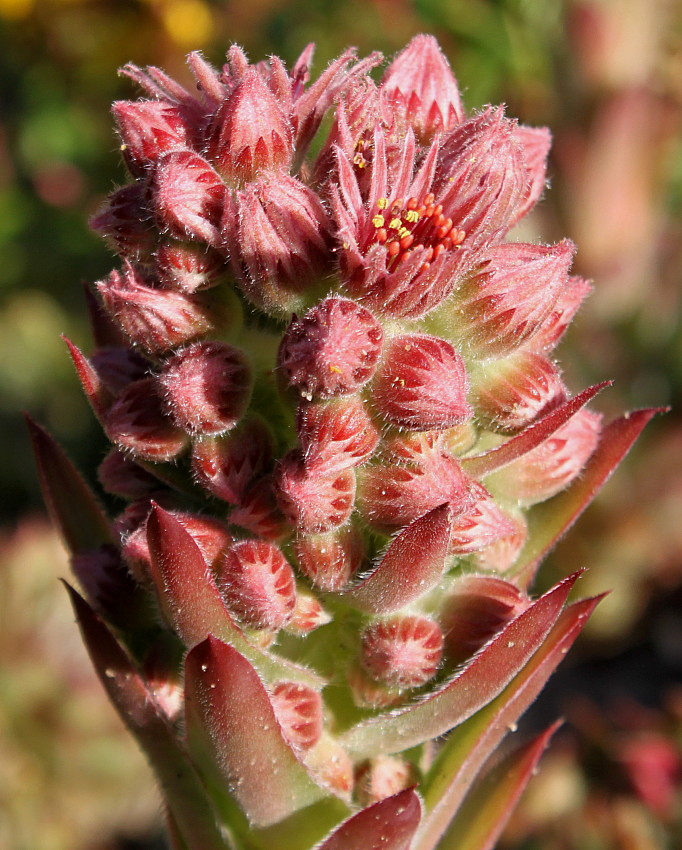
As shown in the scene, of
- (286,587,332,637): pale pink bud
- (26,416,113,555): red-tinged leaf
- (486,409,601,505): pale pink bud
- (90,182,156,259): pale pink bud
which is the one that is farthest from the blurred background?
(90,182,156,259): pale pink bud

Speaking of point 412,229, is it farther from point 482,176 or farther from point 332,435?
point 332,435

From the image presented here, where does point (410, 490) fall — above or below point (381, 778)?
above

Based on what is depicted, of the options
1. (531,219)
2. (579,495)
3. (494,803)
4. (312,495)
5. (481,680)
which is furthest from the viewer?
(531,219)

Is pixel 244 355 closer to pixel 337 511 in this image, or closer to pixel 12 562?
pixel 337 511

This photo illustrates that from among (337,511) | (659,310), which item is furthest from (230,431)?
(659,310)

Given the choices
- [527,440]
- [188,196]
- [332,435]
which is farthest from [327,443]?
[188,196]

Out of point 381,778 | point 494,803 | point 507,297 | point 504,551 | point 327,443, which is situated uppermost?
point 507,297

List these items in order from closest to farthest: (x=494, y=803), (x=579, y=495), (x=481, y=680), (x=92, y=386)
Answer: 1. (x=481, y=680)
2. (x=92, y=386)
3. (x=579, y=495)
4. (x=494, y=803)

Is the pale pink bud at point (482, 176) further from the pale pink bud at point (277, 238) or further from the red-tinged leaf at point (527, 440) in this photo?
the red-tinged leaf at point (527, 440)
